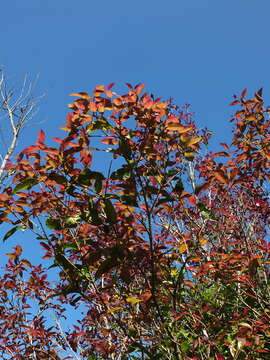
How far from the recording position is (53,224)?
2.17 m

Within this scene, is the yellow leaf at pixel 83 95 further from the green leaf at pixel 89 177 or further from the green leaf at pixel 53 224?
the green leaf at pixel 53 224

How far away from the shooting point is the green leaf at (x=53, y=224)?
7.09ft

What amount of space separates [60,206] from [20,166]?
38 cm

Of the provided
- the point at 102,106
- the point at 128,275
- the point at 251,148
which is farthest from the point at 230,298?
the point at 102,106

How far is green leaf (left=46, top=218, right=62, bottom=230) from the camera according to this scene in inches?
85.0

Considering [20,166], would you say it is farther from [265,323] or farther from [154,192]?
[265,323]

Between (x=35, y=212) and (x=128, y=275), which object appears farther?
(x=35, y=212)

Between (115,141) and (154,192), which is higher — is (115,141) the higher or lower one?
the higher one

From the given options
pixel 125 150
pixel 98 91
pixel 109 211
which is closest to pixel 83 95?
pixel 98 91

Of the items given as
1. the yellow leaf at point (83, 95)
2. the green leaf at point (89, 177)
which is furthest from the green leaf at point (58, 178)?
the yellow leaf at point (83, 95)

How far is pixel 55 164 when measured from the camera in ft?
6.66

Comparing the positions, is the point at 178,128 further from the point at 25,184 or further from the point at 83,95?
the point at 25,184

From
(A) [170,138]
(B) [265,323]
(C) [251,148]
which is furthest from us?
(C) [251,148]

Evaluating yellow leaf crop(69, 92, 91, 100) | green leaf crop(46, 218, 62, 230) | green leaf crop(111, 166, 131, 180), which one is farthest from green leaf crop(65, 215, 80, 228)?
yellow leaf crop(69, 92, 91, 100)
